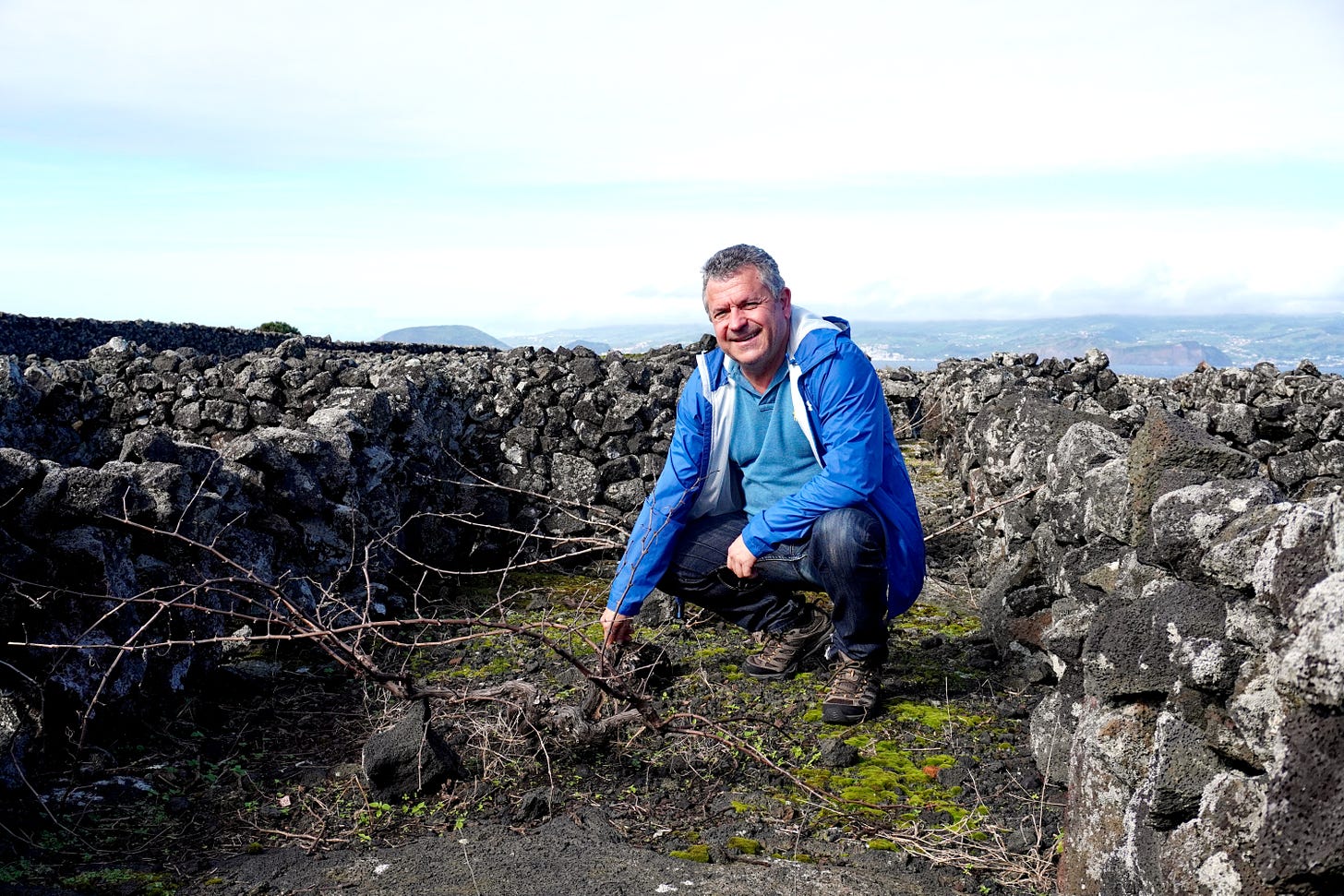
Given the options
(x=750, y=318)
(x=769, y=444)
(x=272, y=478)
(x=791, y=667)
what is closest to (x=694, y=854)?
(x=791, y=667)

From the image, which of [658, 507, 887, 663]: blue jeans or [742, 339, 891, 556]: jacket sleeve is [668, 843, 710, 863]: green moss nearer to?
[658, 507, 887, 663]: blue jeans

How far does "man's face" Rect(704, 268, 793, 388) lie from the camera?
216 inches

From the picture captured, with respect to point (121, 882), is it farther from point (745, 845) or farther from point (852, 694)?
point (852, 694)

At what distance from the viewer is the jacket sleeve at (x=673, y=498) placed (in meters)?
5.69

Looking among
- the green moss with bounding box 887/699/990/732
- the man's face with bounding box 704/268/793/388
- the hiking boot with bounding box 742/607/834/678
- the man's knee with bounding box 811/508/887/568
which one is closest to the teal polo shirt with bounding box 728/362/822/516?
the man's face with bounding box 704/268/793/388

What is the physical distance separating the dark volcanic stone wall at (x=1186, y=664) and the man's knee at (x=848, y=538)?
96 centimetres

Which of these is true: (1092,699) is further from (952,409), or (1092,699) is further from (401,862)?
(952,409)

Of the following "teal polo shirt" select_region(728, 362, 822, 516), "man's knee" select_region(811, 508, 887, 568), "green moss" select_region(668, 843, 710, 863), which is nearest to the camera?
"green moss" select_region(668, 843, 710, 863)

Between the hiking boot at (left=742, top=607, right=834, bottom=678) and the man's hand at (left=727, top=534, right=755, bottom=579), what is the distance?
72cm

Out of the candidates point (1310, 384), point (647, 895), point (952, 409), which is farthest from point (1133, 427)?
point (647, 895)

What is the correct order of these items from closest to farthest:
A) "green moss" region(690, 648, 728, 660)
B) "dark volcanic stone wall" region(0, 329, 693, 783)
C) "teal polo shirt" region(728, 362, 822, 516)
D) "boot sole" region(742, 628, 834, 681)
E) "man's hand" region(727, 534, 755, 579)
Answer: "dark volcanic stone wall" region(0, 329, 693, 783)
"man's hand" region(727, 534, 755, 579)
"teal polo shirt" region(728, 362, 822, 516)
"boot sole" region(742, 628, 834, 681)
"green moss" region(690, 648, 728, 660)

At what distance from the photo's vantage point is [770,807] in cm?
457

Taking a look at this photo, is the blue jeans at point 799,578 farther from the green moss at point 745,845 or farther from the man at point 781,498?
the green moss at point 745,845

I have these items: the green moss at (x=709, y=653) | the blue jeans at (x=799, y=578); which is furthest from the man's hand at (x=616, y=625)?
the green moss at (x=709, y=653)
